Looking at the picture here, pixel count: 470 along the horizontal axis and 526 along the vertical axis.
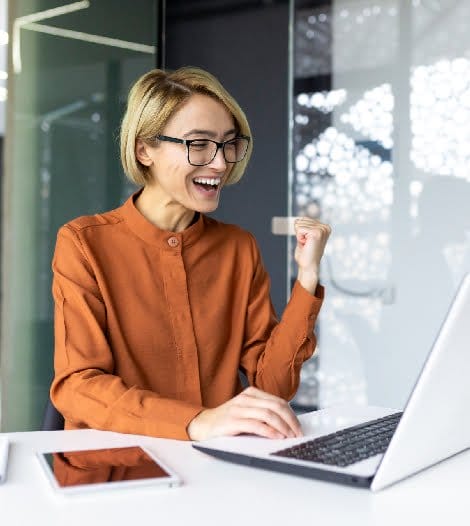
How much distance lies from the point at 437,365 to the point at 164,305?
0.99m

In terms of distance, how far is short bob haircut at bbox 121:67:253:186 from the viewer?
186 centimetres

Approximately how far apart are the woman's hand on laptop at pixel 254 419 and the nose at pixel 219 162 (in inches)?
27.9

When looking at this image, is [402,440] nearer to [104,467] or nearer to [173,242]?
[104,467]

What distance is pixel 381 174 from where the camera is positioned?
3525 mm

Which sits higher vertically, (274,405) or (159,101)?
(159,101)

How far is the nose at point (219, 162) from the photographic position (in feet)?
6.05

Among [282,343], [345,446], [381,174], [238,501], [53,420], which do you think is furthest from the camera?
[381,174]

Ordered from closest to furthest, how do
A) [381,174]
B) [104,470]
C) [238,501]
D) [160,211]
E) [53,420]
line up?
[238,501]
[104,470]
[53,420]
[160,211]
[381,174]

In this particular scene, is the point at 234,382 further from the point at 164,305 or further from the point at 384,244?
the point at 384,244

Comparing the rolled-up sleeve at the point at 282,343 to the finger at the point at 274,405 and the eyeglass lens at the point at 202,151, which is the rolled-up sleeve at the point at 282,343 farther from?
the finger at the point at 274,405

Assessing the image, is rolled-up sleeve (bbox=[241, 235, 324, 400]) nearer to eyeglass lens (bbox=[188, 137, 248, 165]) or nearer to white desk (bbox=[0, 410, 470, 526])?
eyeglass lens (bbox=[188, 137, 248, 165])

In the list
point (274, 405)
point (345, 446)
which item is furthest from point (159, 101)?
point (345, 446)

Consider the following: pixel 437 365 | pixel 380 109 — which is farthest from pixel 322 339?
pixel 437 365

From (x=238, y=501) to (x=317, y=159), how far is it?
113 inches
